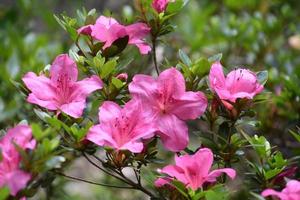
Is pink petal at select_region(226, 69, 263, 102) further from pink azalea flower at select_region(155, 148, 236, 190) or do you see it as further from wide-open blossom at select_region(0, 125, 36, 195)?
wide-open blossom at select_region(0, 125, 36, 195)

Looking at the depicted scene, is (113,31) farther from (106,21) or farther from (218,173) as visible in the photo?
(218,173)

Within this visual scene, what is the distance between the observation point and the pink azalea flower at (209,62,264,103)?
4.63ft

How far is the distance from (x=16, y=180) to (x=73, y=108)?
283 mm

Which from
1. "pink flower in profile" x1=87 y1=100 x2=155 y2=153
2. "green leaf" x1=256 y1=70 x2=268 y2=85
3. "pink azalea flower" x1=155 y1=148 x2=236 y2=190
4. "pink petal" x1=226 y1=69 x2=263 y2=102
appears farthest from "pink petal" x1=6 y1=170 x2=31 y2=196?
"green leaf" x1=256 y1=70 x2=268 y2=85

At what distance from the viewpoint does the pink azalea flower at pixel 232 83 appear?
1410 millimetres

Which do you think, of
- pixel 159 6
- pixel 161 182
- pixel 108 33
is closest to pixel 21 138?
pixel 161 182

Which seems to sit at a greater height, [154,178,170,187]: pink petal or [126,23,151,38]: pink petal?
[126,23,151,38]: pink petal

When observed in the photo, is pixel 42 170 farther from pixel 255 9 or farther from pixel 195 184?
pixel 255 9

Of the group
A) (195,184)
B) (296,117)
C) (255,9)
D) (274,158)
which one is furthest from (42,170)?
(255,9)

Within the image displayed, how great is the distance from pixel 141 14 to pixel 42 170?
555 millimetres

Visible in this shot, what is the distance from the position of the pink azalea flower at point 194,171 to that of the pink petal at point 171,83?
0.15 m

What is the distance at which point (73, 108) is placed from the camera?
55.2 inches

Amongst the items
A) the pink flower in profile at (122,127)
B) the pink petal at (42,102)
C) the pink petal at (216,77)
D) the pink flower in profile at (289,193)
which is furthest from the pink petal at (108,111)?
the pink flower in profile at (289,193)

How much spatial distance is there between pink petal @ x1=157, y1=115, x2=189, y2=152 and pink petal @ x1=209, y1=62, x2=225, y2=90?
0.11 meters
